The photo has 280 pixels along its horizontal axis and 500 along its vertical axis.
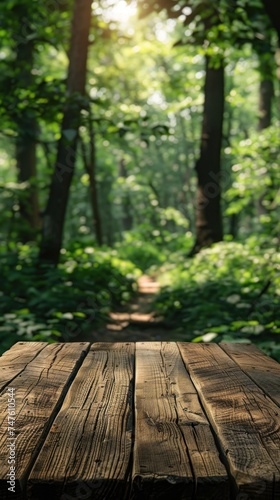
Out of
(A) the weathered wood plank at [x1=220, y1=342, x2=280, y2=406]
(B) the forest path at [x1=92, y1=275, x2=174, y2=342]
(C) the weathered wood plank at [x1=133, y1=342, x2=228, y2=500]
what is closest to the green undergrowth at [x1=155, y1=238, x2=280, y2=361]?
(B) the forest path at [x1=92, y1=275, x2=174, y2=342]

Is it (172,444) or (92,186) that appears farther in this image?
(92,186)

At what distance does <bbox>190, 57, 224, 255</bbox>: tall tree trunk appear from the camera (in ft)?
40.2

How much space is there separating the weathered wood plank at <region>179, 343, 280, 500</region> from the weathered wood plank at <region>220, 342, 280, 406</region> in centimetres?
4

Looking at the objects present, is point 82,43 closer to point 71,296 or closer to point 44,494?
point 71,296

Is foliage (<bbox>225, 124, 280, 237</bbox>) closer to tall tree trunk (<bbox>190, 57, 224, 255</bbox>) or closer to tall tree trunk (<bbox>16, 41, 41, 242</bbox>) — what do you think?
tall tree trunk (<bbox>190, 57, 224, 255</bbox>)

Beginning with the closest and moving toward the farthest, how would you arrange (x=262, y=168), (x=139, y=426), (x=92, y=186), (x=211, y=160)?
(x=139, y=426) → (x=262, y=168) → (x=211, y=160) → (x=92, y=186)

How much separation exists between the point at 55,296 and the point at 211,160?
21.8 feet

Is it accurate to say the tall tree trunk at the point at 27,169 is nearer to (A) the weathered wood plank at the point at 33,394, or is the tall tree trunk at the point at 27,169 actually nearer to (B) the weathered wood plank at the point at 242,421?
(A) the weathered wood plank at the point at 33,394

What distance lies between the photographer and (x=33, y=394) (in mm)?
2090

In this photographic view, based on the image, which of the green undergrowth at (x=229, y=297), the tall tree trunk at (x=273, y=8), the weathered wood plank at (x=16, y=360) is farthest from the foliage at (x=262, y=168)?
the weathered wood plank at (x=16, y=360)

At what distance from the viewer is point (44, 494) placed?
55.3 inches

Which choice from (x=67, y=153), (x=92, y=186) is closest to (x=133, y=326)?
(x=67, y=153)

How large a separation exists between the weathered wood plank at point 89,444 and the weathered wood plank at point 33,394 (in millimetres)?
41

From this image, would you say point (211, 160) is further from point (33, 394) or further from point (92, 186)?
point (33, 394)
